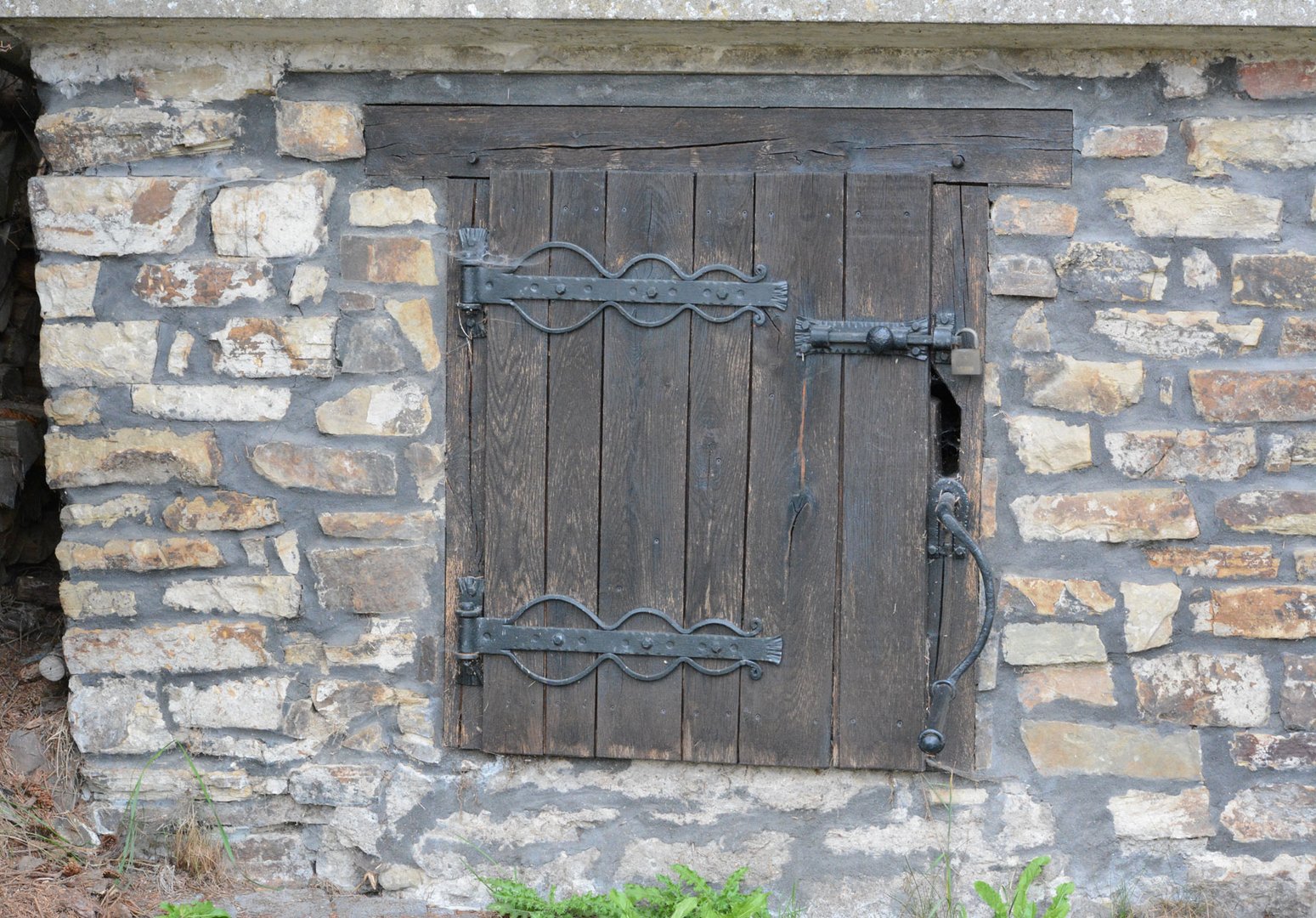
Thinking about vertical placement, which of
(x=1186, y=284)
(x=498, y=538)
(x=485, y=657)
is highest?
(x=1186, y=284)

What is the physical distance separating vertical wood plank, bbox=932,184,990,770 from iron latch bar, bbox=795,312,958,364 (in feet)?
0.17

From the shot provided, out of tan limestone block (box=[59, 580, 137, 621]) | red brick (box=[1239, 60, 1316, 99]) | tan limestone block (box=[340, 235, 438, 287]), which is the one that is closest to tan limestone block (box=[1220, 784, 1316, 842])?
red brick (box=[1239, 60, 1316, 99])

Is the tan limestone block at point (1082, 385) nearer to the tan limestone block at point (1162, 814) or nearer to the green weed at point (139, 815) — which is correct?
the tan limestone block at point (1162, 814)

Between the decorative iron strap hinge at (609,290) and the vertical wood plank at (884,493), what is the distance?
9.1 inches

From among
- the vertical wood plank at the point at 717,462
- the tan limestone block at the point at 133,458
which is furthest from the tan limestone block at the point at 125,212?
the vertical wood plank at the point at 717,462

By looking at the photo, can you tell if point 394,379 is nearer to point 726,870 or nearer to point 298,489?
point 298,489

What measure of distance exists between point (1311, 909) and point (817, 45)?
2299mm

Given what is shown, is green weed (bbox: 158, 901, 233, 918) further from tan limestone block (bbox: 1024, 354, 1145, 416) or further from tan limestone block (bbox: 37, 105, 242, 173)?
tan limestone block (bbox: 1024, 354, 1145, 416)

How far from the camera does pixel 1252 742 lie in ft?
8.46

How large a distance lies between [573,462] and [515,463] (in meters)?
0.14

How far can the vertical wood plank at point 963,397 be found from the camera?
2543 mm

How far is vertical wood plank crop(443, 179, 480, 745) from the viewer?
104 inches

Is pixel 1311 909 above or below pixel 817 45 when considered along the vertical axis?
below

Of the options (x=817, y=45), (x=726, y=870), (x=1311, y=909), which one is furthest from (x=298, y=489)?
(x=1311, y=909)
